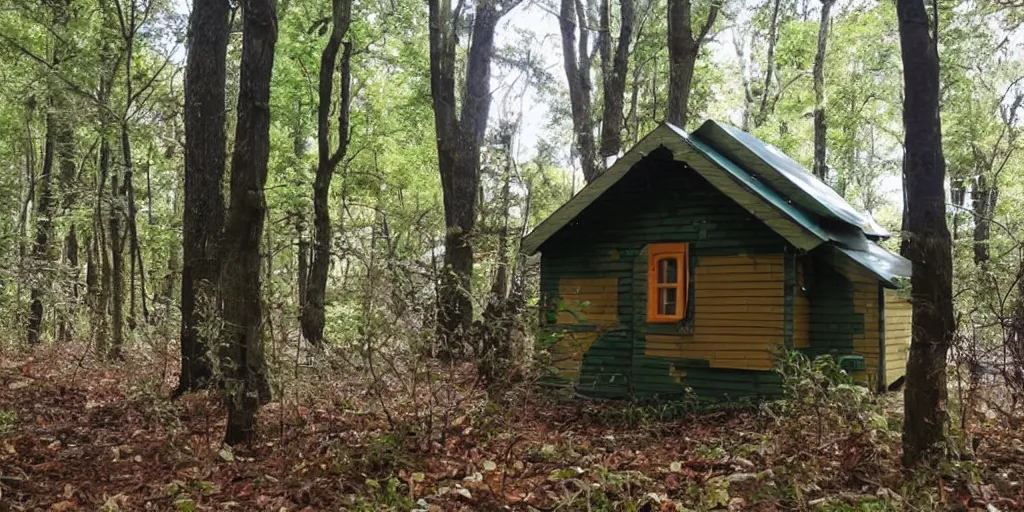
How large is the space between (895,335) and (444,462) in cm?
916

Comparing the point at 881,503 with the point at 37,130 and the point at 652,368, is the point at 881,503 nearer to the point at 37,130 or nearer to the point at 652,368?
the point at 652,368

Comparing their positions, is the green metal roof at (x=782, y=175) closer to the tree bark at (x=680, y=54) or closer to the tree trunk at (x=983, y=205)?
the tree bark at (x=680, y=54)

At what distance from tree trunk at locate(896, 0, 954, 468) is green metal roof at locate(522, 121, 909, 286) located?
148 inches

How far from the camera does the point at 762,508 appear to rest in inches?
228

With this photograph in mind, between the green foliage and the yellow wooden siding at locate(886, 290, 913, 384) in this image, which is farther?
the yellow wooden siding at locate(886, 290, 913, 384)

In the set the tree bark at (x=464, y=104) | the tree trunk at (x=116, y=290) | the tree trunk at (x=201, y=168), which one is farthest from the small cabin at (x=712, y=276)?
the tree trunk at (x=116, y=290)

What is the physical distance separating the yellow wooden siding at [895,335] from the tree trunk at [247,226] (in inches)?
394

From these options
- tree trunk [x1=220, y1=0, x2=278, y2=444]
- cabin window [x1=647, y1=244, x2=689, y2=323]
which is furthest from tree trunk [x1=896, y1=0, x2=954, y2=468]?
tree trunk [x1=220, y1=0, x2=278, y2=444]

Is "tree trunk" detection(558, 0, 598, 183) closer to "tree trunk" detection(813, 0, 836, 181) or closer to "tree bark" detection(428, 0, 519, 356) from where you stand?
"tree bark" detection(428, 0, 519, 356)

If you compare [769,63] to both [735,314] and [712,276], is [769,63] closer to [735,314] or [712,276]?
[712,276]

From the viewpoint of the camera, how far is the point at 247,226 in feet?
23.4

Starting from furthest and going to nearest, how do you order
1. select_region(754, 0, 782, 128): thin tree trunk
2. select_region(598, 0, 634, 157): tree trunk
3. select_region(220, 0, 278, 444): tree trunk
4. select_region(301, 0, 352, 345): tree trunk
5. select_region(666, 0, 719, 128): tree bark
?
select_region(754, 0, 782, 128): thin tree trunk < select_region(598, 0, 634, 157): tree trunk < select_region(301, 0, 352, 345): tree trunk < select_region(666, 0, 719, 128): tree bark < select_region(220, 0, 278, 444): tree trunk

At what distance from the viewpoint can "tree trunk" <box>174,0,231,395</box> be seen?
34.3 feet

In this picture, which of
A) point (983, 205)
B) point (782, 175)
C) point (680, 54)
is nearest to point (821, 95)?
point (983, 205)
